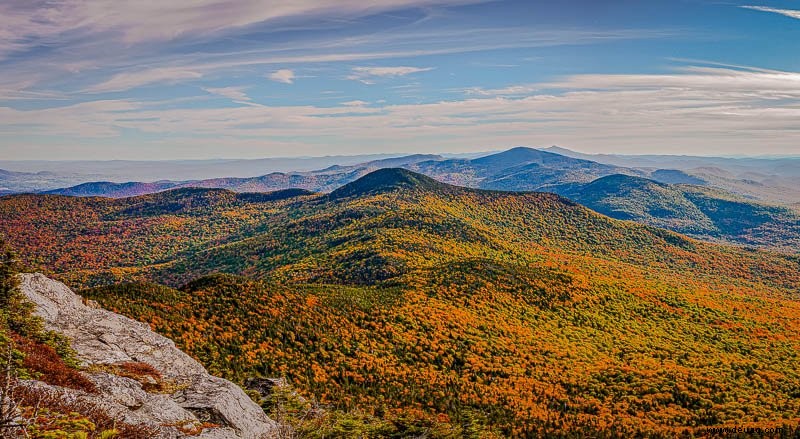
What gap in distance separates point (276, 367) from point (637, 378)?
161 feet

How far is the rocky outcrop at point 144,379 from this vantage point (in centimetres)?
1864

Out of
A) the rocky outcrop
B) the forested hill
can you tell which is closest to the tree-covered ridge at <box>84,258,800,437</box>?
the forested hill

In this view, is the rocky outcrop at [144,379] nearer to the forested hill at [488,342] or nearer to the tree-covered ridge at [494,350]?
the forested hill at [488,342]

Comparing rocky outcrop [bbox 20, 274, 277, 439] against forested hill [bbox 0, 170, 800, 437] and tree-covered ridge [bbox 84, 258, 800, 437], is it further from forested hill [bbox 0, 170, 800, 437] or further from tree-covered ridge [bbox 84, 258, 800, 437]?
tree-covered ridge [bbox 84, 258, 800, 437]

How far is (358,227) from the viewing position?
570ft

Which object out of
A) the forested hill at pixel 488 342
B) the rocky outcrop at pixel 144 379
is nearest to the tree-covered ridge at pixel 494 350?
the forested hill at pixel 488 342

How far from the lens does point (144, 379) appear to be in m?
23.6

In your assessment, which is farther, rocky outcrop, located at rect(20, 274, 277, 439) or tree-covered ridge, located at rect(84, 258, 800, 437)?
tree-covered ridge, located at rect(84, 258, 800, 437)

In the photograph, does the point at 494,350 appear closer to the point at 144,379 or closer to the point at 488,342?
the point at 488,342

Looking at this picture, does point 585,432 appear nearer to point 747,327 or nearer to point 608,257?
point 747,327

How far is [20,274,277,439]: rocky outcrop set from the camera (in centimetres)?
1864

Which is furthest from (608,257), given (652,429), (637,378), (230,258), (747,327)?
(230,258)

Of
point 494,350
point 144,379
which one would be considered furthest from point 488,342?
point 144,379

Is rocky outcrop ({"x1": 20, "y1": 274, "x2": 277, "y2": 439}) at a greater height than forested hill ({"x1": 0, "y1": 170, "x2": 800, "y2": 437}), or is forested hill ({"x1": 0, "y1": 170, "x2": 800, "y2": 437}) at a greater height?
rocky outcrop ({"x1": 20, "y1": 274, "x2": 277, "y2": 439})
